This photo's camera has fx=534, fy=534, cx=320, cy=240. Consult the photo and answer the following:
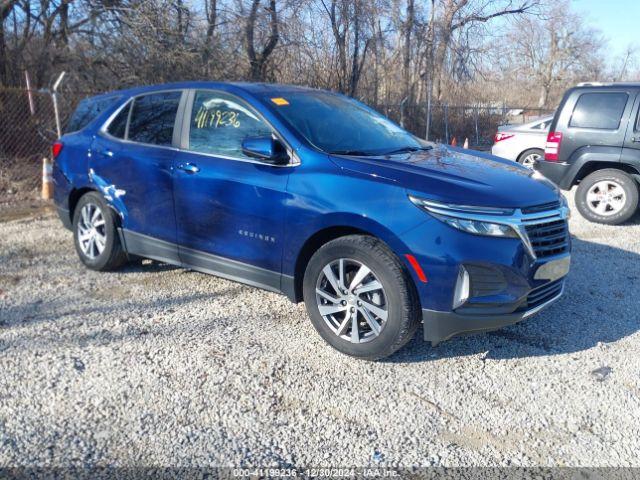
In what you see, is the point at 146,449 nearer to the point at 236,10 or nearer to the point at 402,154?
the point at 402,154

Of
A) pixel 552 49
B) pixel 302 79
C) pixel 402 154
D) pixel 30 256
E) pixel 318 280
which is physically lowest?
pixel 30 256

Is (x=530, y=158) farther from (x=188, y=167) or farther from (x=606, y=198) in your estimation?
(x=188, y=167)

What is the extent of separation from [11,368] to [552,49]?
158 ft

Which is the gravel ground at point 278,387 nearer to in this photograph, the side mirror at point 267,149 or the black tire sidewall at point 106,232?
the black tire sidewall at point 106,232

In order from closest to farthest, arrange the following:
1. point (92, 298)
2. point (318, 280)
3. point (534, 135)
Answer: point (318, 280)
point (92, 298)
point (534, 135)

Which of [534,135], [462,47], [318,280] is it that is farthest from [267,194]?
[462,47]

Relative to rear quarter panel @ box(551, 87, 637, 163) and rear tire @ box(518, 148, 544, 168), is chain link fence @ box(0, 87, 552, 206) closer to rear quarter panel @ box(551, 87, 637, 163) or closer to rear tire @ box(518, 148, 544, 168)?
rear quarter panel @ box(551, 87, 637, 163)

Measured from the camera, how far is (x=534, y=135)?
35.6 feet

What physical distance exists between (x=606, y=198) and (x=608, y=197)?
0.09 ft

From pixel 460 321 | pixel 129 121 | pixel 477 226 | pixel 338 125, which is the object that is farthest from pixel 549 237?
pixel 129 121

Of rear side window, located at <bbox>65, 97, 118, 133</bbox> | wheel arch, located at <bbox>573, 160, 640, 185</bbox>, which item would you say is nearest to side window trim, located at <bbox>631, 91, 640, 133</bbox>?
wheel arch, located at <bbox>573, 160, 640, 185</bbox>

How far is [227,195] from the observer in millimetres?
3898

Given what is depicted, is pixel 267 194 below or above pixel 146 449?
above

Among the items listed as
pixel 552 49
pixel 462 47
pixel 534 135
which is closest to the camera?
pixel 534 135
